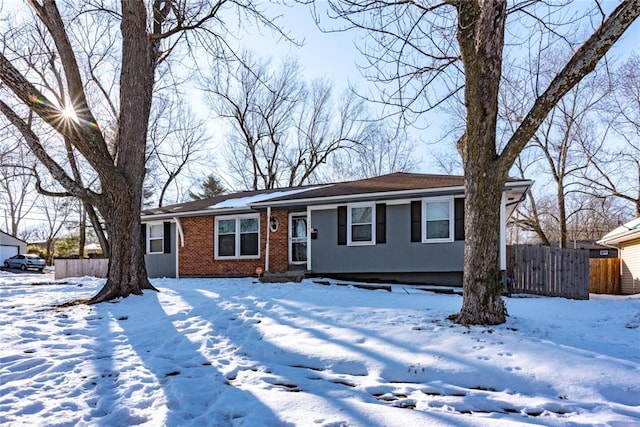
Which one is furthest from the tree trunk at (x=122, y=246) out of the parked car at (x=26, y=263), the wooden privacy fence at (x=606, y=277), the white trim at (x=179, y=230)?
the parked car at (x=26, y=263)

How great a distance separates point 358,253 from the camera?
40.4ft

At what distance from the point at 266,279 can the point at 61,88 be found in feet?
32.9

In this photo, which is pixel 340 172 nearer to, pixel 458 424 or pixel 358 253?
pixel 358 253

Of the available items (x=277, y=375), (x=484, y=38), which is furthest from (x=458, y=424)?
(x=484, y=38)

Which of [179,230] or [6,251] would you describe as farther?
[6,251]

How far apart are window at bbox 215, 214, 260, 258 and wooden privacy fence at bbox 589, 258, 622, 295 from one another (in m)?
14.7

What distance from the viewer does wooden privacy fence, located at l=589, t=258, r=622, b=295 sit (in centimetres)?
1828

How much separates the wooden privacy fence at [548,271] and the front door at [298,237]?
5.97 m

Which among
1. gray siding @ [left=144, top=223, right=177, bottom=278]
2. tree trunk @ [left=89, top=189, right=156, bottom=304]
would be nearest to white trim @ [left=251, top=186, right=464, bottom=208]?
gray siding @ [left=144, top=223, right=177, bottom=278]

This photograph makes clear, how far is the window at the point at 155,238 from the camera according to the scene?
16.2 metres

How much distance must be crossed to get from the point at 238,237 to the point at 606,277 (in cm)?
1568

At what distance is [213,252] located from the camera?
48.6 ft

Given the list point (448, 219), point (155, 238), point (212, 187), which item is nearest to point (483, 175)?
point (448, 219)

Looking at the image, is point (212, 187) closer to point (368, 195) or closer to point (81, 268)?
point (81, 268)
